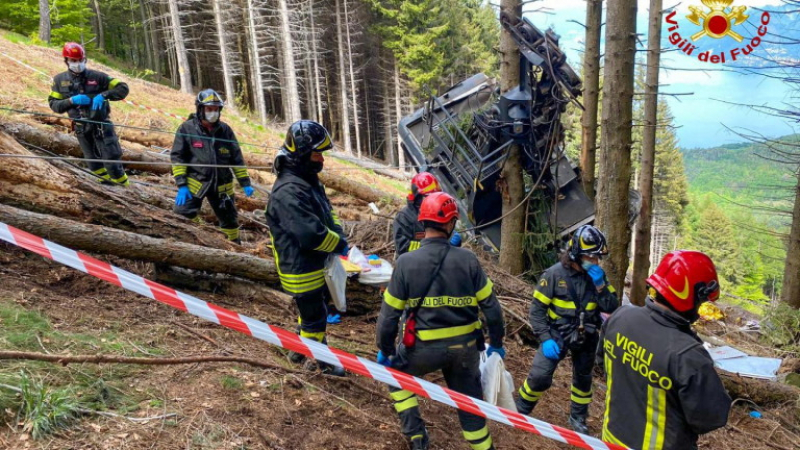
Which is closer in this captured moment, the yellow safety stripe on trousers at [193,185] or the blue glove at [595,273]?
the blue glove at [595,273]

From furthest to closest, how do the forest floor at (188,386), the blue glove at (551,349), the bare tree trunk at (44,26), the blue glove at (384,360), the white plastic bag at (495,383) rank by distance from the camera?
the bare tree trunk at (44,26) < the blue glove at (551,349) < the white plastic bag at (495,383) < the blue glove at (384,360) < the forest floor at (188,386)

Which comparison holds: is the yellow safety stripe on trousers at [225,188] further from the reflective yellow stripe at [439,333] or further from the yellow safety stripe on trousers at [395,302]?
the reflective yellow stripe at [439,333]

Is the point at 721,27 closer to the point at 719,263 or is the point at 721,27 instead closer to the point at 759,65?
the point at 759,65

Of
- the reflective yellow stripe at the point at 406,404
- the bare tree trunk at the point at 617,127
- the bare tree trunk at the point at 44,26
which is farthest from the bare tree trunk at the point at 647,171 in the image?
the bare tree trunk at the point at 44,26

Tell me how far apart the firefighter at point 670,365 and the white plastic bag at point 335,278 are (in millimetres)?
2093

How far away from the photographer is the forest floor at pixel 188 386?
2.56 m

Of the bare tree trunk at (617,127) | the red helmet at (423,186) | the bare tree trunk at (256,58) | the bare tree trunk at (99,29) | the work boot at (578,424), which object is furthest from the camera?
the bare tree trunk at (99,29)

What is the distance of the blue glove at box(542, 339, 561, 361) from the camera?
400cm

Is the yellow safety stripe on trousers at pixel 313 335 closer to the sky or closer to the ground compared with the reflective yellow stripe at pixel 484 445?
closer to the sky

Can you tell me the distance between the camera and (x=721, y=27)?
26.8 ft

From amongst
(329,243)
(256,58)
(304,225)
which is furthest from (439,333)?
(256,58)

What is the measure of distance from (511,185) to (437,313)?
13.6 ft

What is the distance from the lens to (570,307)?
4.12 meters

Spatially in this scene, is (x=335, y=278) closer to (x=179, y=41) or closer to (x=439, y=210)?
(x=439, y=210)
